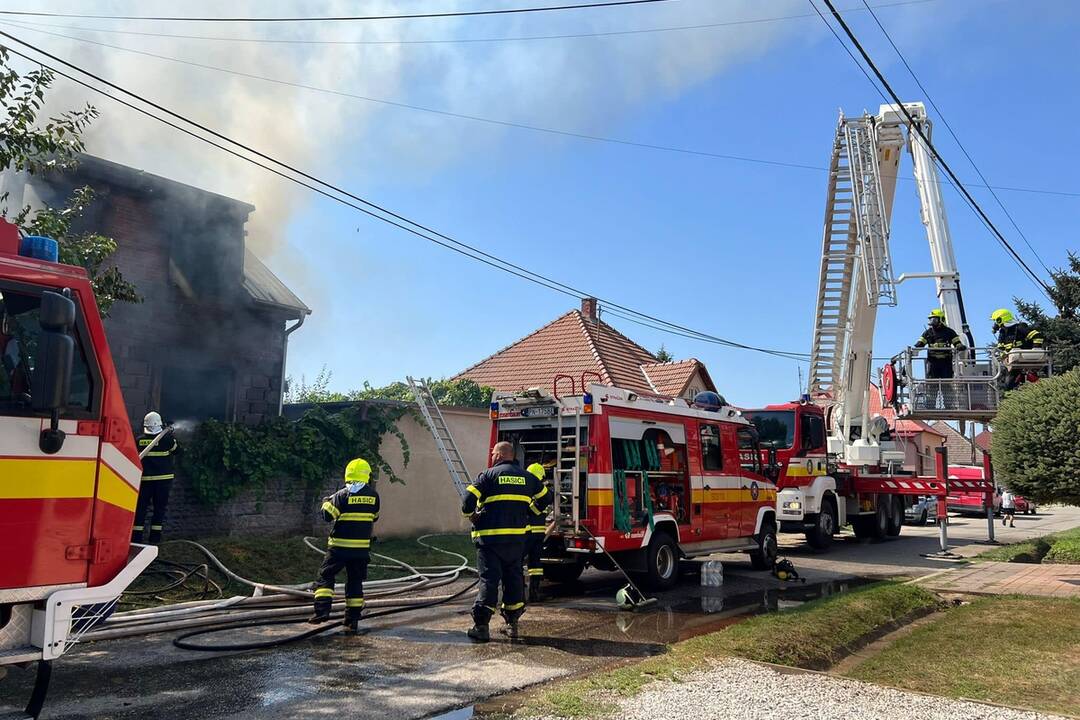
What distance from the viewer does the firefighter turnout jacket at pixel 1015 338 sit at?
12111mm

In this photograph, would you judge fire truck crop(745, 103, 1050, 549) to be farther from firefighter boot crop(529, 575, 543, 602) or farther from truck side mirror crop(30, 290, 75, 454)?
truck side mirror crop(30, 290, 75, 454)

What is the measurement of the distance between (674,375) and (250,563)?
17661 mm

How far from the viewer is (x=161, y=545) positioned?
31.0 feet

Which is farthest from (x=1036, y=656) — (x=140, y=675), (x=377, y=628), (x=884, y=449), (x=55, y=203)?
(x=55, y=203)

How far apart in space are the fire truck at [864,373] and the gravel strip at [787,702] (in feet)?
23.5

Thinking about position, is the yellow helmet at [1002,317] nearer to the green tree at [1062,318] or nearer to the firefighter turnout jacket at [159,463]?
the green tree at [1062,318]

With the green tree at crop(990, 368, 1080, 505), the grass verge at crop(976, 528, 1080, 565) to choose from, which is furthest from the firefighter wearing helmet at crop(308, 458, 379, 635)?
the grass verge at crop(976, 528, 1080, 565)

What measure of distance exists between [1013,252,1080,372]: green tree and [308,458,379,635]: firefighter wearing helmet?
56.6 ft

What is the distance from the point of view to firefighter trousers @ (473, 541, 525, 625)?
681 centimetres

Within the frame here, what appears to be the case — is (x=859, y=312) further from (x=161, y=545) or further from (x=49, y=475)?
(x=49, y=475)

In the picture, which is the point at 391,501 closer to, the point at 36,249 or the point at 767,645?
the point at 767,645

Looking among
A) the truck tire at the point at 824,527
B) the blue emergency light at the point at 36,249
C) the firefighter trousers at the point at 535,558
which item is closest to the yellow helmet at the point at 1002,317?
the truck tire at the point at 824,527

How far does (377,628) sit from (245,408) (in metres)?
7.43

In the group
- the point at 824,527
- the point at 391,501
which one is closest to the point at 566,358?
the point at 824,527
